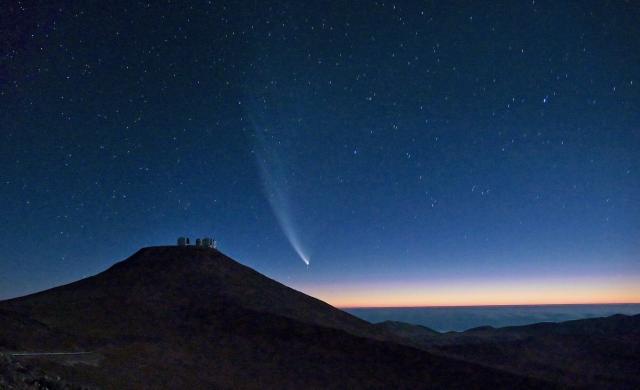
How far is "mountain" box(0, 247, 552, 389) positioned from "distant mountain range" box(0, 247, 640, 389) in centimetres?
12

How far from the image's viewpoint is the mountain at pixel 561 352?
187 feet

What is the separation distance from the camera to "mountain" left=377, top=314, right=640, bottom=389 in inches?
2249

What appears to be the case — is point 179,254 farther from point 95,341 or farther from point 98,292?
point 95,341

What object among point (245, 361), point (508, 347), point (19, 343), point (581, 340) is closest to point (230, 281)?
point (245, 361)

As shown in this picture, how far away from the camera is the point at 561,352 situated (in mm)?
73250

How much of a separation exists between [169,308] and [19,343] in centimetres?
2208

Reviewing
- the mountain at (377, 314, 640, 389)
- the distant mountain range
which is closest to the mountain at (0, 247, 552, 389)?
the distant mountain range

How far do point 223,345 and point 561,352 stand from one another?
176 feet

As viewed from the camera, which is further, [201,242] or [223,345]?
[201,242]

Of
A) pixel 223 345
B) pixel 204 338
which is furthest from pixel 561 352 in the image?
pixel 204 338

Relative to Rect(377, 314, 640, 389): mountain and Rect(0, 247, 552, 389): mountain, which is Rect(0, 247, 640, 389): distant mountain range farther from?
Rect(377, 314, 640, 389): mountain

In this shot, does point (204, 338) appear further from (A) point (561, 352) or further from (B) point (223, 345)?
(A) point (561, 352)

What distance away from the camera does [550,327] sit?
10425 cm

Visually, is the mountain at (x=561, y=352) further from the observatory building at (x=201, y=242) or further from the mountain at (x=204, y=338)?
the observatory building at (x=201, y=242)
